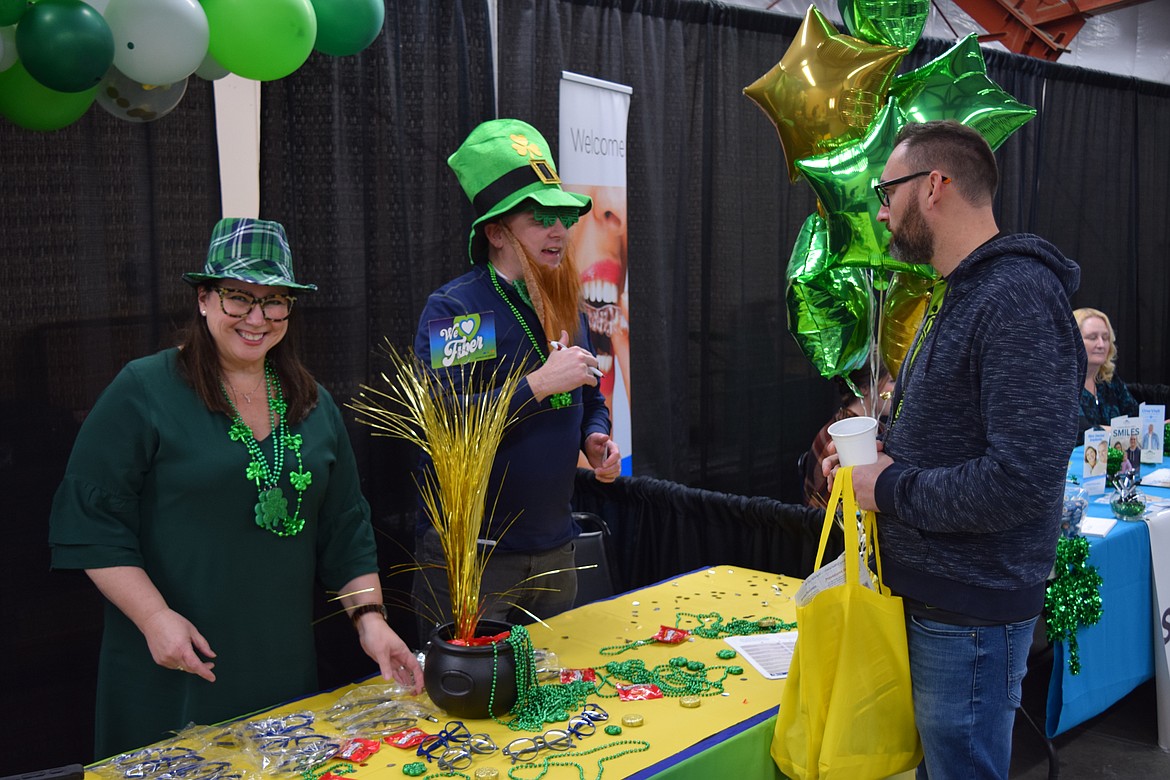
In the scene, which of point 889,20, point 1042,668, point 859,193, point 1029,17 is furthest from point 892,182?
point 1029,17

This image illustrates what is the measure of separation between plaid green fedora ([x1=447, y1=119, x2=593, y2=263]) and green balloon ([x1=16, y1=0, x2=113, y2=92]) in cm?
72

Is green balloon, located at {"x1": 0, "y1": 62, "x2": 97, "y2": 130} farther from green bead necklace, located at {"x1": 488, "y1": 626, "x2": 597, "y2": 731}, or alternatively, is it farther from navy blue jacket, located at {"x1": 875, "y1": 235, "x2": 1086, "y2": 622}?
navy blue jacket, located at {"x1": 875, "y1": 235, "x2": 1086, "y2": 622}

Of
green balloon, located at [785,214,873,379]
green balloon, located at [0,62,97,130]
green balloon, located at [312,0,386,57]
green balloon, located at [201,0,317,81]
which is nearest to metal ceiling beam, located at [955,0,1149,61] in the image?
green balloon, located at [785,214,873,379]

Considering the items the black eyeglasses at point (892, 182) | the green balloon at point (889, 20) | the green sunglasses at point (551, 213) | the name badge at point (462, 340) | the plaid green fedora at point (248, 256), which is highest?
the green balloon at point (889, 20)

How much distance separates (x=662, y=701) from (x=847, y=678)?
313mm

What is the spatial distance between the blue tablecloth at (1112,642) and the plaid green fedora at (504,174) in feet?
5.81

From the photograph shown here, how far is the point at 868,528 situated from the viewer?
1.66 metres

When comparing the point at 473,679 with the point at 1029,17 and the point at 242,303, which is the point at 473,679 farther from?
the point at 1029,17

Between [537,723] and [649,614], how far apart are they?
60 cm

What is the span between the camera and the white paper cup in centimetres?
160

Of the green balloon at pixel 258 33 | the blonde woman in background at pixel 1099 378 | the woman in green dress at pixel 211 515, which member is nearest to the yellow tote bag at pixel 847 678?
the woman in green dress at pixel 211 515

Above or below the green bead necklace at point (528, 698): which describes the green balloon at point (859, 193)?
above

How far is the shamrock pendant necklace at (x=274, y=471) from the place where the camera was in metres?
1.71

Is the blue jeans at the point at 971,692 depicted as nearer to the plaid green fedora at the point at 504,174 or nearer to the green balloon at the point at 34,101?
the plaid green fedora at the point at 504,174
